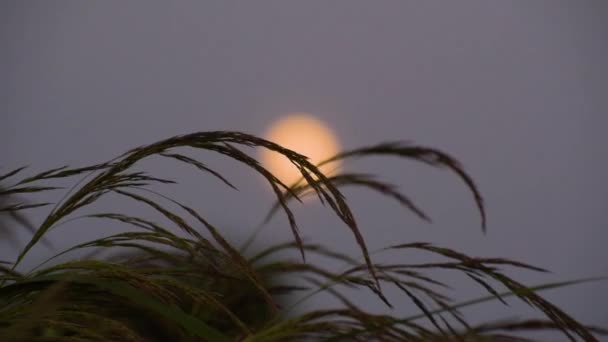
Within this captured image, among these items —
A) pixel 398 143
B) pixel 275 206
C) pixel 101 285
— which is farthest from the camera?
pixel 275 206

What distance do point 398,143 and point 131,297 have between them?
218 mm

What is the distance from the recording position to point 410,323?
381 millimetres

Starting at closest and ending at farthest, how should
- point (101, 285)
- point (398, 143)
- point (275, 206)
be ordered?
point (101, 285)
point (398, 143)
point (275, 206)

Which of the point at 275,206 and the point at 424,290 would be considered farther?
the point at 275,206

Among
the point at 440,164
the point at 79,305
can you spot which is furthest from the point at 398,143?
the point at 79,305

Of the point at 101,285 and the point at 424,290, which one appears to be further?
Answer: the point at 424,290

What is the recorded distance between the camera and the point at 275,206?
673 mm

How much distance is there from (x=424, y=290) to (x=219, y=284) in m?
0.26

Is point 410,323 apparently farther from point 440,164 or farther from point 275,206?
point 275,206

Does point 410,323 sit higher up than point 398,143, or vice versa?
point 398,143

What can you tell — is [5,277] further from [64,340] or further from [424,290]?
[424,290]

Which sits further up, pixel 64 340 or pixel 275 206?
pixel 275 206

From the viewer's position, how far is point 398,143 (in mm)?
474

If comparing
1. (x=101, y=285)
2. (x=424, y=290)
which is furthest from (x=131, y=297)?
(x=424, y=290)
